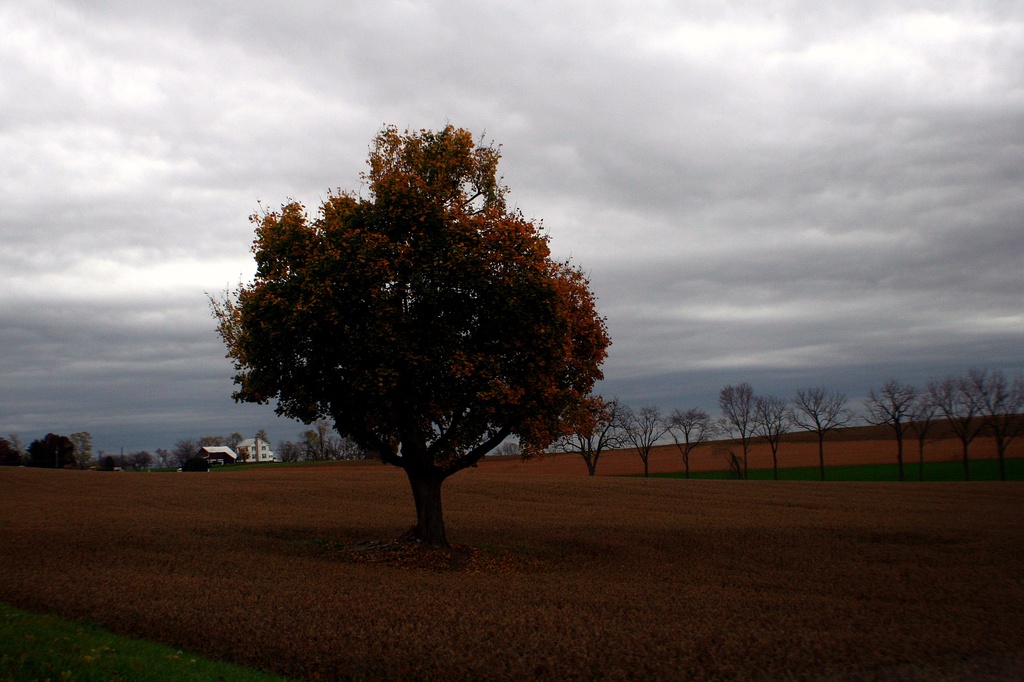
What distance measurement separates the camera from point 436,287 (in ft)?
70.0

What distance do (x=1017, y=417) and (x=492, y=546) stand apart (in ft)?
270

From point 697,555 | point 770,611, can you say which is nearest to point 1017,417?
point 697,555

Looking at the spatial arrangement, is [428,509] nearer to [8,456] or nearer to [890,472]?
[890,472]

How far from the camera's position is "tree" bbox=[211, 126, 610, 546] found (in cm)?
2081

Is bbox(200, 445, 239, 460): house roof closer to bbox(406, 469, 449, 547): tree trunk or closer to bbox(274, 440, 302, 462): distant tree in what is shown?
bbox(274, 440, 302, 462): distant tree

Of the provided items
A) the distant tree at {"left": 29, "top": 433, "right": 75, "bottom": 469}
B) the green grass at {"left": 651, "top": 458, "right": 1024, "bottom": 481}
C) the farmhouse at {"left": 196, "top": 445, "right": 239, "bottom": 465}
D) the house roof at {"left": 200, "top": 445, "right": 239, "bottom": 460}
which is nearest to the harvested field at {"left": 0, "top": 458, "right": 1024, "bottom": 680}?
the green grass at {"left": 651, "top": 458, "right": 1024, "bottom": 481}

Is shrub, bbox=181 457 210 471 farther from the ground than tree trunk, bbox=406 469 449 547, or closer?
closer

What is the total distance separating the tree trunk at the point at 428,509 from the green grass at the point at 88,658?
466 inches

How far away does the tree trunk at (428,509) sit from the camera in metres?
24.1

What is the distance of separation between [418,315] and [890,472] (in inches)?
3396

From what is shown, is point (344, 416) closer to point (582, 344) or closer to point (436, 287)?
point (436, 287)

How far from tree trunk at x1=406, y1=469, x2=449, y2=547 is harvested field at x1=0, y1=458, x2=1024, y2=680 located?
2.76 feet

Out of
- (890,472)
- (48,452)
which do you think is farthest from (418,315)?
(48,452)

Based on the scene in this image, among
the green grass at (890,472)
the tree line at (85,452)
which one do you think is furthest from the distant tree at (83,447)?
the green grass at (890,472)
